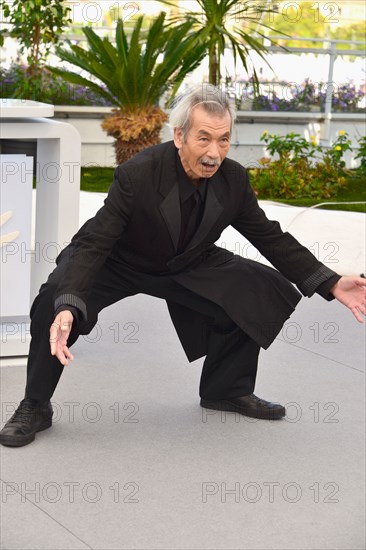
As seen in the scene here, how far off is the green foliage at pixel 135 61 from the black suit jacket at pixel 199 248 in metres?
5.33

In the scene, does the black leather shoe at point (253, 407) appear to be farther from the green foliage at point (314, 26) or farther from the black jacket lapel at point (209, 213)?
the green foliage at point (314, 26)

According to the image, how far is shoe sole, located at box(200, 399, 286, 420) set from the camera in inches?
155

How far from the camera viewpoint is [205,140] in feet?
10.8

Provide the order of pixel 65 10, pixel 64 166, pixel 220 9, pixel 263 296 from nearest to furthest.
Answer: pixel 263 296, pixel 64 166, pixel 220 9, pixel 65 10

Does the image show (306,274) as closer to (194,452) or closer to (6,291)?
(194,452)

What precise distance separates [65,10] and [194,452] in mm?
7678

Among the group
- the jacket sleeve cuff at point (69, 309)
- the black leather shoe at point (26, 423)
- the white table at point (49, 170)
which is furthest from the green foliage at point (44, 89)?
the jacket sleeve cuff at point (69, 309)

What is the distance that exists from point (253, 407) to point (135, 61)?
5514 mm

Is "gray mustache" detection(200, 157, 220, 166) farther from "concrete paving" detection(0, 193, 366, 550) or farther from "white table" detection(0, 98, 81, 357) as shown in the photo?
"white table" detection(0, 98, 81, 357)

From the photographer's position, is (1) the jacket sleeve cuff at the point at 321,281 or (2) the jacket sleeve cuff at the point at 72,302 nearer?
(2) the jacket sleeve cuff at the point at 72,302

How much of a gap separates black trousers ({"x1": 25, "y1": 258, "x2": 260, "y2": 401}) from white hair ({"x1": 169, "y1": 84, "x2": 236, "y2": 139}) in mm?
633

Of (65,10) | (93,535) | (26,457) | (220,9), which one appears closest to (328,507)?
(93,535)

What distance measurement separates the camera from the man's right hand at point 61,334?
3.00m

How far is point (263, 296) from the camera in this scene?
3.73 meters
